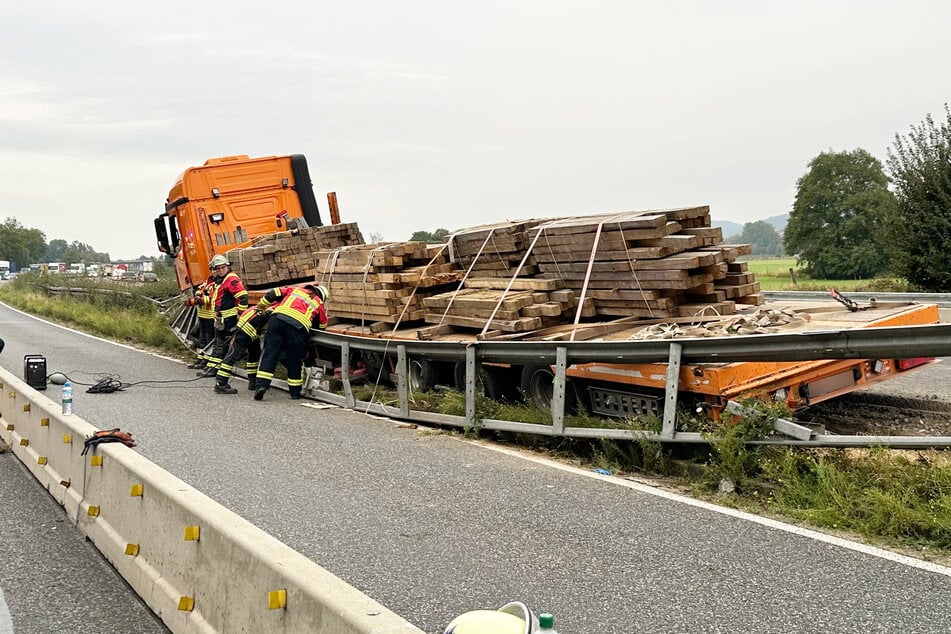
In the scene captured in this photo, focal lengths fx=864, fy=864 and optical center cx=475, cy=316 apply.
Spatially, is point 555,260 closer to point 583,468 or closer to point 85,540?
point 583,468

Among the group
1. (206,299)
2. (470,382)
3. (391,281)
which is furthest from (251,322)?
(470,382)

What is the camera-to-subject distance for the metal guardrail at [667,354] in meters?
5.20

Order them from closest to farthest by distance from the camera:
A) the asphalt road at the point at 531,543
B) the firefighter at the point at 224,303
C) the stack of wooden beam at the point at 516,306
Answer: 1. the asphalt road at the point at 531,543
2. the stack of wooden beam at the point at 516,306
3. the firefighter at the point at 224,303

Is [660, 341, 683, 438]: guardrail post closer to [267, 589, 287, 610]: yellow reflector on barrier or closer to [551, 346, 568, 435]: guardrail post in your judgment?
[551, 346, 568, 435]: guardrail post

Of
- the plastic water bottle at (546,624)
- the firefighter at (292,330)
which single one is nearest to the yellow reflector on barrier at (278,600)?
the plastic water bottle at (546,624)

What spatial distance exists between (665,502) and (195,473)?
3832mm

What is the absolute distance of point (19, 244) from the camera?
152 meters

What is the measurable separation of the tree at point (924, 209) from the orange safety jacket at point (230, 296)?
57.8 ft

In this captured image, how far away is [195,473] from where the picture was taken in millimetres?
Answer: 7160

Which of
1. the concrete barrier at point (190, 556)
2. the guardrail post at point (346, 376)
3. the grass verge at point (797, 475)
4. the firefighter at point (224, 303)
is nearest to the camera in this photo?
the concrete barrier at point (190, 556)

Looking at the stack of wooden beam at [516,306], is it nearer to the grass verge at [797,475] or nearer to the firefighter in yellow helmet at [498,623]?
the grass verge at [797,475]

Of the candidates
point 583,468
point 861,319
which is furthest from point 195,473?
point 861,319

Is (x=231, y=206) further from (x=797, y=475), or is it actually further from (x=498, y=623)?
(x=498, y=623)

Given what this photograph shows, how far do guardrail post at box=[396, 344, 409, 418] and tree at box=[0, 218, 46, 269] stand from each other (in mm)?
160553
